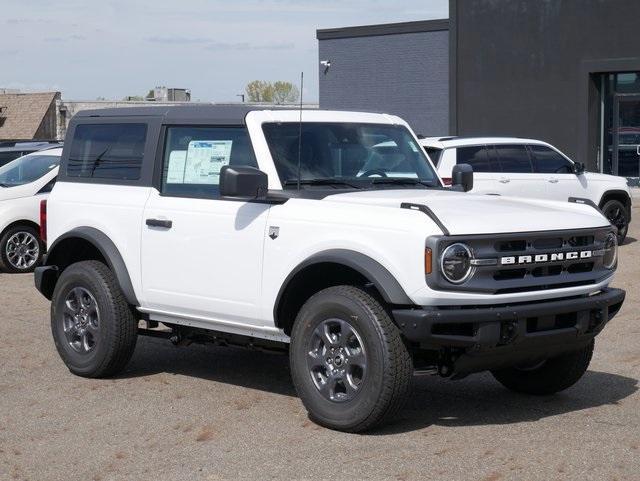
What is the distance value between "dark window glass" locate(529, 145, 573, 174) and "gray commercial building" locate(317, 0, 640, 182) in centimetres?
1134

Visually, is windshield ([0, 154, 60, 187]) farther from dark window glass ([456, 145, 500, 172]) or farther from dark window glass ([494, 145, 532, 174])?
dark window glass ([494, 145, 532, 174])

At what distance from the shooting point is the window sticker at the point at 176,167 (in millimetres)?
8031

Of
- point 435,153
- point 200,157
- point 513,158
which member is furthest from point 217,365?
point 513,158

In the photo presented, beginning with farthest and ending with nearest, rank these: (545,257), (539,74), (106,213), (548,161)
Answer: (539,74) → (548,161) → (106,213) → (545,257)

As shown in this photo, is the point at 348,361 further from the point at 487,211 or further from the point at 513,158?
the point at 513,158

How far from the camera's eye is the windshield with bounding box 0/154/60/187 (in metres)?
15.9

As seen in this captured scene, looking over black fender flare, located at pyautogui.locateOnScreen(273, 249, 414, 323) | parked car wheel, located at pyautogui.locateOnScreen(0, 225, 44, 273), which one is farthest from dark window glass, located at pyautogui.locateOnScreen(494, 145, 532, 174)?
black fender flare, located at pyautogui.locateOnScreen(273, 249, 414, 323)

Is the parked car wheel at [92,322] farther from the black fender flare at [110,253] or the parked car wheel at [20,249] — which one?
the parked car wheel at [20,249]

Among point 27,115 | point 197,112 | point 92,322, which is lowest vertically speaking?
point 92,322

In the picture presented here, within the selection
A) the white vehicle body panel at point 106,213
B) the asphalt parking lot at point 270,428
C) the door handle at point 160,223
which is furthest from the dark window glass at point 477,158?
the door handle at point 160,223

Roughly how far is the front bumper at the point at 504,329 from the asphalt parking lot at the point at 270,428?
1.57ft

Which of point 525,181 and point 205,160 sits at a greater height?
point 205,160

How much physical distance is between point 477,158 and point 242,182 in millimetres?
10003

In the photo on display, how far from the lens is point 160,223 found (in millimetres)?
7879
